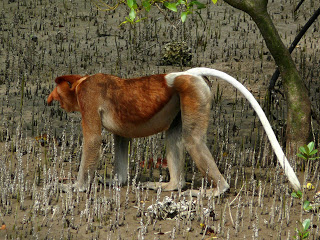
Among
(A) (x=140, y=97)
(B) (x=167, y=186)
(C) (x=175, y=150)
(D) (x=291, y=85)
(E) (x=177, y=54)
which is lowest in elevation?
(B) (x=167, y=186)

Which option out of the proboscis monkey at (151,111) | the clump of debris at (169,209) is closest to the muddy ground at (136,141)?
the clump of debris at (169,209)

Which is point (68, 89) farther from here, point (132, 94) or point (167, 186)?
point (167, 186)

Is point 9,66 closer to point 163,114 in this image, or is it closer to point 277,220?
point 163,114

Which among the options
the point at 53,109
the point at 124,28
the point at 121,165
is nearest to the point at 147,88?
the point at 121,165

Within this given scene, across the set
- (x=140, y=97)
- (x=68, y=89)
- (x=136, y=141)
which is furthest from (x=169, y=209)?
(x=136, y=141)

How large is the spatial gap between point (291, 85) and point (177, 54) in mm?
4622

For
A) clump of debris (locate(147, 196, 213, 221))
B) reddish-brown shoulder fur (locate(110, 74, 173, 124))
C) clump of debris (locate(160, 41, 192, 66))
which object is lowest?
clump of debris (locate(147, 196, 213, 221))

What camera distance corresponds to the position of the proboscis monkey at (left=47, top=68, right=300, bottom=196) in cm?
581

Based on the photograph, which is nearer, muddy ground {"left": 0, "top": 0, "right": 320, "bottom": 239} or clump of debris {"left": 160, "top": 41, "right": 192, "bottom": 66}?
muddy ground {"left": 0, "top": 0, "right": 320, "bottom": 239}

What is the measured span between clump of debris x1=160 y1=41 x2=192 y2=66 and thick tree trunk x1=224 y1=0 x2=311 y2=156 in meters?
4.43

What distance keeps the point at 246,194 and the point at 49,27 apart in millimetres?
8404

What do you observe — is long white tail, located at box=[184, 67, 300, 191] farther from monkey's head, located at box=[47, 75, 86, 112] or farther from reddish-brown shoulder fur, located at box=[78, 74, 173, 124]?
monkey's head, located at box=[47, 75, 86, 112]

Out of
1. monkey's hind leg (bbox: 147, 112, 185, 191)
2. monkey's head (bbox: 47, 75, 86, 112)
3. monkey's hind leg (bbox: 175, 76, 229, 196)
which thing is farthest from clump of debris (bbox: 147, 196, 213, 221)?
monkey's head (bbox: 47, 75, 86, 112)

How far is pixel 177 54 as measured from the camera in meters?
11.2
